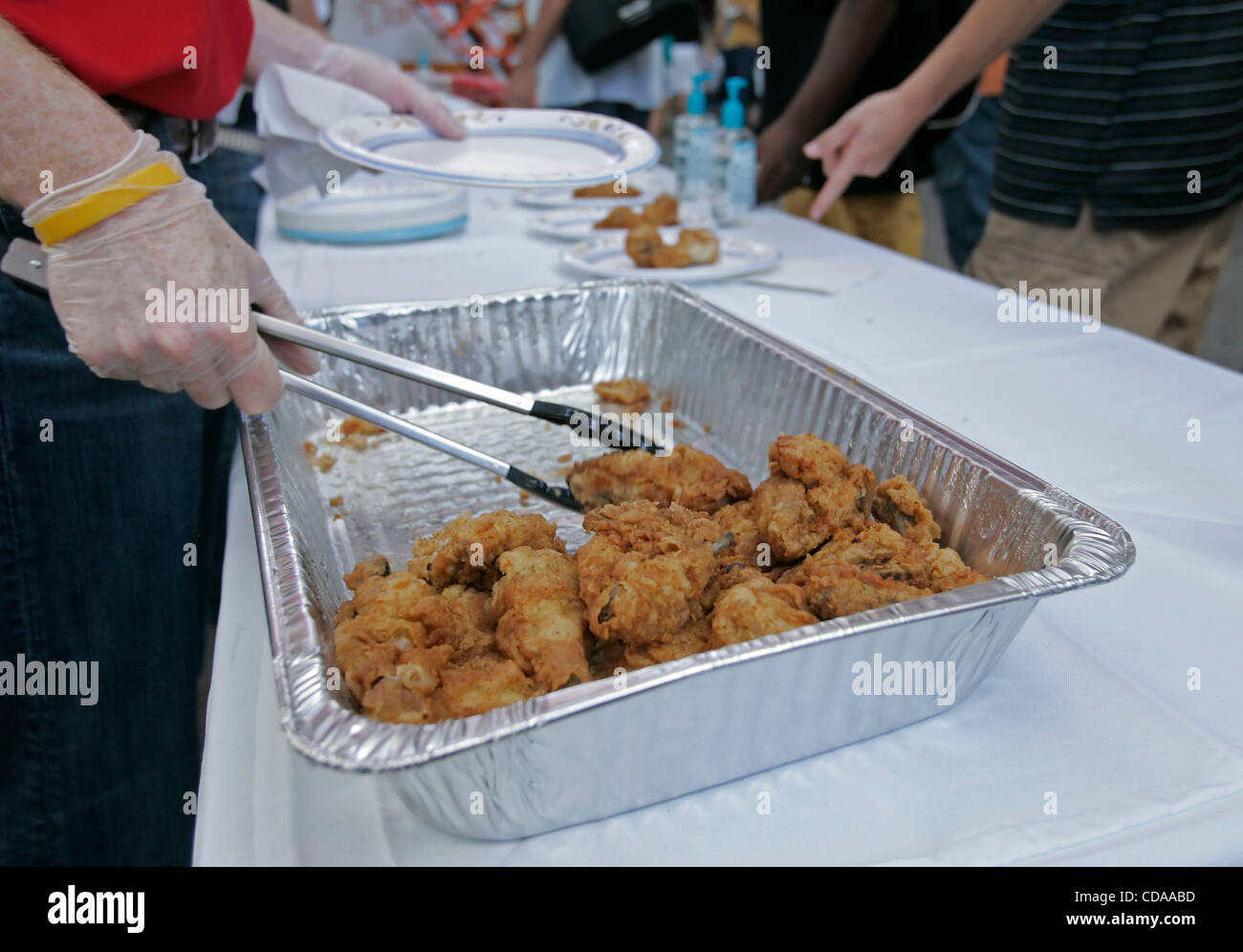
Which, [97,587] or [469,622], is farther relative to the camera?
[97,587]

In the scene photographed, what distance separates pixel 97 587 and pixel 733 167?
8.50 ft

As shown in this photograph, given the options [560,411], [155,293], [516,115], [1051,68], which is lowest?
[560,411]

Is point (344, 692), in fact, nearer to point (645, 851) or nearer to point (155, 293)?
point (645, 851)

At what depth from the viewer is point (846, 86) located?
3.57 meters

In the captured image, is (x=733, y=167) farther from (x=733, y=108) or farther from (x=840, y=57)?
(x=840, y=57)

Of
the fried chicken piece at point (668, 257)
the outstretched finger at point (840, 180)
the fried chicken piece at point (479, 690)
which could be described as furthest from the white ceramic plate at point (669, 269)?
the fried chicken piece at point (479, 690)

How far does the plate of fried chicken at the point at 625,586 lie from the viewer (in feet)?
3.06

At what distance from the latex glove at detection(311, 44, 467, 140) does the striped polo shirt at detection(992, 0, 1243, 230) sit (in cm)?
198

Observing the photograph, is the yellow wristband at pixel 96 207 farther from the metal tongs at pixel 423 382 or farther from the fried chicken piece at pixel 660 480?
the fried chicken piece at pixel 660 480

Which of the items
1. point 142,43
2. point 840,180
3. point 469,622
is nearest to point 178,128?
point 142,43

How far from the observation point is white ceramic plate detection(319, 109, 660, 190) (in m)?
1.99
